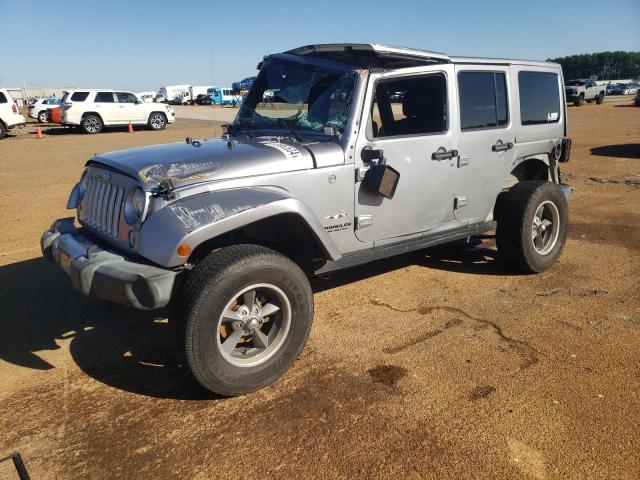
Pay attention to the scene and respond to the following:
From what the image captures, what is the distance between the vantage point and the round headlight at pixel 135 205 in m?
2.97

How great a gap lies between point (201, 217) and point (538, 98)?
12.8 feet

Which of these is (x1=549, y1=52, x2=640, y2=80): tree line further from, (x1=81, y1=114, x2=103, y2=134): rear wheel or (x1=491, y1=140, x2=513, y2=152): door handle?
(x1=491, y1=140, x2=513, y2=152): door handle

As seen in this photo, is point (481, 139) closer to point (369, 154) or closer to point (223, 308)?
point (369, 154)

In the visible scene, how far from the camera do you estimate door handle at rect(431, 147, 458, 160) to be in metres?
4.09

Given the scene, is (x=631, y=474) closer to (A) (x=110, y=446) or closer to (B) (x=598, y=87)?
(A) (x=110, y=446)

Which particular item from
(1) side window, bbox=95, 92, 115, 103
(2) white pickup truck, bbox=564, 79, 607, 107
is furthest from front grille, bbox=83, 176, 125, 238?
(2) white pickup truck, bbox=564, 79, 607, 107

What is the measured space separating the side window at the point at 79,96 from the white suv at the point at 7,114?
7.88 ft

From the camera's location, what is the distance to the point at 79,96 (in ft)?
73.4

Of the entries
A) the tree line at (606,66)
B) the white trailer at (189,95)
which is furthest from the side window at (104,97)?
the tree line at (606,66)

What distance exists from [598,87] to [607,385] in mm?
42638

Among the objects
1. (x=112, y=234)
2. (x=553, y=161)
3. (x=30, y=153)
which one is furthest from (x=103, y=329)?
(x=30, y=153)

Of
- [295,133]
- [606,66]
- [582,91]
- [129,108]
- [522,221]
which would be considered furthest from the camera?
[606,66]

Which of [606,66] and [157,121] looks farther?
[606,66]

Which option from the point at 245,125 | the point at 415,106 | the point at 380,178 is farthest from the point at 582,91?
the point at 380,178
